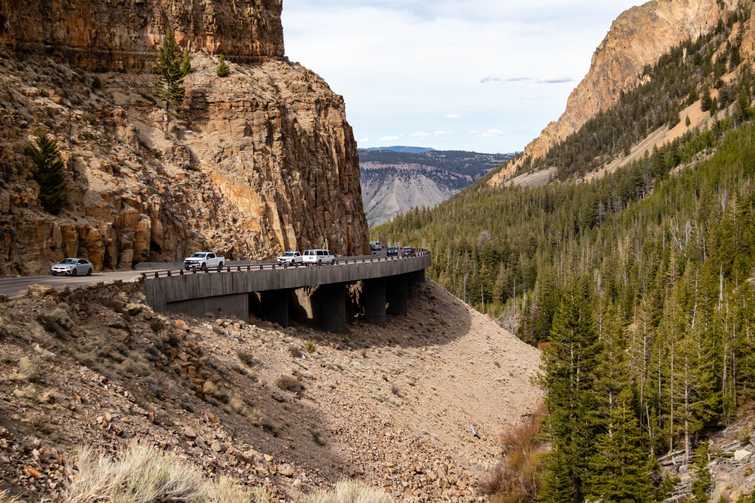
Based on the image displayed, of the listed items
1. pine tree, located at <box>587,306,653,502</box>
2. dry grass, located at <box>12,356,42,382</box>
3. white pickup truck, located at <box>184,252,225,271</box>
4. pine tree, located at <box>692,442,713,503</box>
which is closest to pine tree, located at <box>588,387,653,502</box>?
pine tree, located at <box>587,306,653,502</box>

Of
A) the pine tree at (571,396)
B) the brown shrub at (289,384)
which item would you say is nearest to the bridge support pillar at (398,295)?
the pine tree at (571,396)

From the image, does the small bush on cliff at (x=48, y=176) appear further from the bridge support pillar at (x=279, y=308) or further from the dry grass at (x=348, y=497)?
the dry grass at (x=348, y=497)

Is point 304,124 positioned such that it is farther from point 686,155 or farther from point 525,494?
point 686,155

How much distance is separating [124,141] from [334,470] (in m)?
26.5

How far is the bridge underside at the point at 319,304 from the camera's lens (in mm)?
32881

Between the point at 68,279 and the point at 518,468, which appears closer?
the point at 68,279

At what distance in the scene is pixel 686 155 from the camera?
16025 cm

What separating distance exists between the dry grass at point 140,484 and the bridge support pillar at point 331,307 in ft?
95.7

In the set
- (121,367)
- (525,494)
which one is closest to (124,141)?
(121,367)

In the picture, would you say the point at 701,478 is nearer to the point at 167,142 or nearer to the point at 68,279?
the point at 68,279

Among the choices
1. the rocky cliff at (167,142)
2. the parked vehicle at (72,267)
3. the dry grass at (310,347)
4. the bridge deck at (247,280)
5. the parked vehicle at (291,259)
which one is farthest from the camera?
the parked vehicle at (291,259)

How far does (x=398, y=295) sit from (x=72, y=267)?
27075 mm

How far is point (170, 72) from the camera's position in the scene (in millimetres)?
47719

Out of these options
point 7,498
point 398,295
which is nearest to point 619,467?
point 398,295
